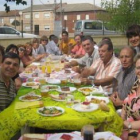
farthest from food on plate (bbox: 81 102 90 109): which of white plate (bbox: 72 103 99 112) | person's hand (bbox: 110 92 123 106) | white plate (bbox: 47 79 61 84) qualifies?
white plate (bbox: 47 79 61 84)

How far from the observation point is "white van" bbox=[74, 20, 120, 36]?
55.2 feet

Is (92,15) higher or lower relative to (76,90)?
higher

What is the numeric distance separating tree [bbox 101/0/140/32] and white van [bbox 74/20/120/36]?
2.48 meters

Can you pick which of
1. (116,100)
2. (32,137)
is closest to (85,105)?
(32,137)

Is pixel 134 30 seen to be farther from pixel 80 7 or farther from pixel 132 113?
pixel 80 7

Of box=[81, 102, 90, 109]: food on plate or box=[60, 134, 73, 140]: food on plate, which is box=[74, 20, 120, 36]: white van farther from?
box=[60, 134, 73, 140]: food on plate

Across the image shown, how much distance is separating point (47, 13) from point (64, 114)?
50.9 meters

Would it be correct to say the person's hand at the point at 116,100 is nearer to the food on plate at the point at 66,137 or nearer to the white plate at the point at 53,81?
the white plate at the point at 53,81

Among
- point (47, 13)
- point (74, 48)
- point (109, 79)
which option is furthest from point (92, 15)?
point (109, 79)

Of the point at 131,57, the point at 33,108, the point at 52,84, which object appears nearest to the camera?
the point at 33,108

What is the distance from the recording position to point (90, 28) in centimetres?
1720

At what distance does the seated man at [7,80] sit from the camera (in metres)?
2.91

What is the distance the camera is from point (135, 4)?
13.5 metres

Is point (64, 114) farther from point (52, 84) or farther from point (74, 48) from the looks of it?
point (74, 48)
